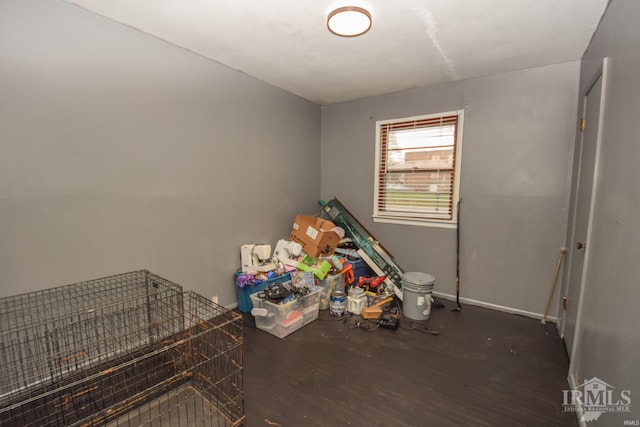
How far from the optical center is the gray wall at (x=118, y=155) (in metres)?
1.70

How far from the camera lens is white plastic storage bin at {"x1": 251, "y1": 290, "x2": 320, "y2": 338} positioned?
2510 mm

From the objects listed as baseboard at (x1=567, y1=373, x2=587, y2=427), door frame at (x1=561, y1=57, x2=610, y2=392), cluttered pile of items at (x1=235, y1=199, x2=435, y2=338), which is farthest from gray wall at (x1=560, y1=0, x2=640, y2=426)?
cluttered pile of items at (x1=235, y1=199, x2=435, y2=338)

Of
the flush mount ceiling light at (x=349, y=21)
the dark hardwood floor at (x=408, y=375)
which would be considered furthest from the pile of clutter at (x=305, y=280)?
the flush mount ceiling light at (x=349, y=21)

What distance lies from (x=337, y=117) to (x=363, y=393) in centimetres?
334

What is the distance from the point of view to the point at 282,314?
250 centimetres

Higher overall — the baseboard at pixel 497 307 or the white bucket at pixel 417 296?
the white bucket at pixel 417 296

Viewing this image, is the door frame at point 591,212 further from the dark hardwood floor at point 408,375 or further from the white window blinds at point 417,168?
the white window blinds at point 417,168

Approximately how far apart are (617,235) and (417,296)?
5.58 feet

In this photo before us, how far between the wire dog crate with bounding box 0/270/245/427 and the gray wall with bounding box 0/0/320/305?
7.1 inches

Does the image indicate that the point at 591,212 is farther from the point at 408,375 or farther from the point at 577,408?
the point at 408,375

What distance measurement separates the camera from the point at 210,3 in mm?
1827

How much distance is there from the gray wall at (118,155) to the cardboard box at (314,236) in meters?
0.48

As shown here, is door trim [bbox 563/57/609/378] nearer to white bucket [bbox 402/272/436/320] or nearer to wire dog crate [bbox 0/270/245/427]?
white bucket [bbox 402/272/436/320]

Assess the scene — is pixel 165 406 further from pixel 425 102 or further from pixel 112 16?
pixel 425 102
